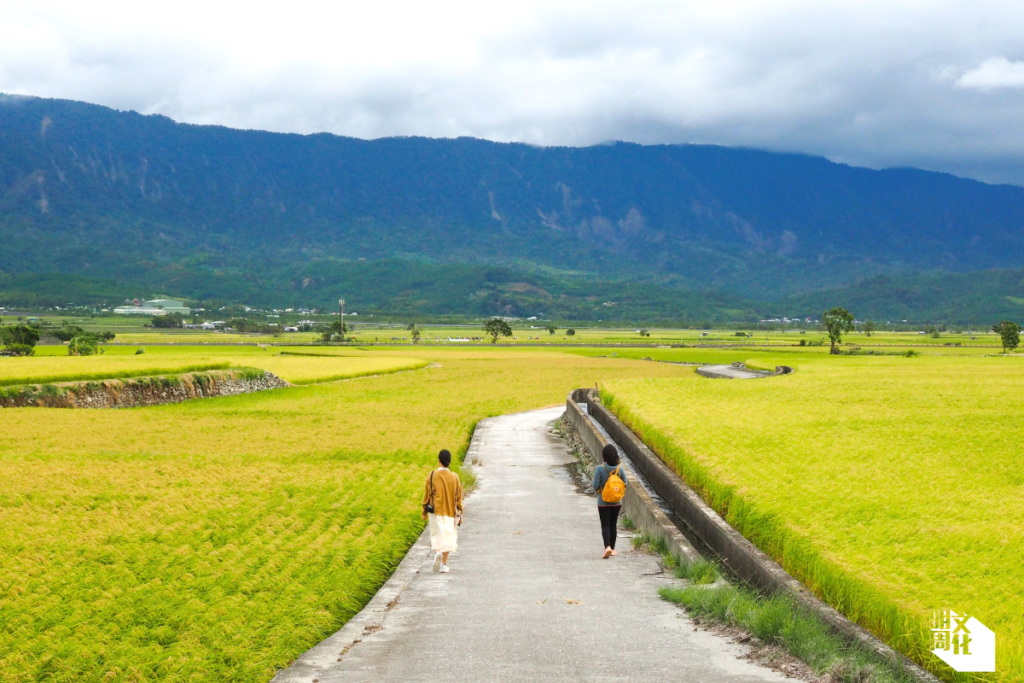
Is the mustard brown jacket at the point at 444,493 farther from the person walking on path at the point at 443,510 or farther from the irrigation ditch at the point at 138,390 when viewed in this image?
the irrigation ditch at the point at 138,390

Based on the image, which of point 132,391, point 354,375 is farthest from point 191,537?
point 354,375

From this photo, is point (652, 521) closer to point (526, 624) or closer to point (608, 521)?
point (608, 521)

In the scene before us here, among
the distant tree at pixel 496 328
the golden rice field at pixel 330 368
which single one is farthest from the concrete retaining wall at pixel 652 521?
the distant tree at pixel 496 328

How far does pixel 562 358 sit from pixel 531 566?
284ft

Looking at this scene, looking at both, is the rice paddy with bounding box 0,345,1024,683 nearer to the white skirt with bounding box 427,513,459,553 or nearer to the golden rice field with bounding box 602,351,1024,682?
the golden rice field with bounding box 602,351,1024,682

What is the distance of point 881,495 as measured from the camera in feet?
42.7

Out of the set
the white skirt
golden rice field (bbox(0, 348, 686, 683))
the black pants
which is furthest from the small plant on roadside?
golden rice field (bbox(0, 348, 686, 683))

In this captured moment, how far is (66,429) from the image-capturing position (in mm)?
29328

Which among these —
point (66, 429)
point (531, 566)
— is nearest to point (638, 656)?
point (531, 566)

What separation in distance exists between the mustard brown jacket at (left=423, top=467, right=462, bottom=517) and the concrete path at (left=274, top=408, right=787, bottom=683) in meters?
0.85

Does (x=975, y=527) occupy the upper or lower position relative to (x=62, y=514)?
upper

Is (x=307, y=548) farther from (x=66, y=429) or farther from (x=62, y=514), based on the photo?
(x=66, y=429)

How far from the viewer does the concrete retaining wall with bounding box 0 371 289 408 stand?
38844 millimetres

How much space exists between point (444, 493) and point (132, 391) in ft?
115
